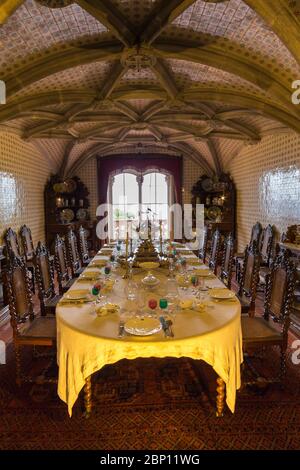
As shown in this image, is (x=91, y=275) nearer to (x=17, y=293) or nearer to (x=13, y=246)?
(x=17, y=293)

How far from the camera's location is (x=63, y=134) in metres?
8.66

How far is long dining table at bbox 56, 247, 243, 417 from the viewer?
245 centimetres

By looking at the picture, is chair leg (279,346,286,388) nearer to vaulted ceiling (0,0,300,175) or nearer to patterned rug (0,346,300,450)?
patterned rug (0,346,300,450)

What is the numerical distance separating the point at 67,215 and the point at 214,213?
17.0 feet

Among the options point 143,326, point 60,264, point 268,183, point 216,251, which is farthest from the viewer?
point 268,183

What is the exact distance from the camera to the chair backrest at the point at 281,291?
3.11 m

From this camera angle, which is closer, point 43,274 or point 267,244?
point 43,274

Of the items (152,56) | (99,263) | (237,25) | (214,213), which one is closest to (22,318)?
(99,263)

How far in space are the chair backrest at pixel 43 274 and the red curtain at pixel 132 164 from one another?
7660 millimetres

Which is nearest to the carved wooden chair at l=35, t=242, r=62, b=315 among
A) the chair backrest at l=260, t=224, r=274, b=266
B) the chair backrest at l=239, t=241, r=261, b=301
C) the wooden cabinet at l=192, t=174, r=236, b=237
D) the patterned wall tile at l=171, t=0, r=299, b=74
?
the chair backrest at l=239, t=241, r=261, b=301

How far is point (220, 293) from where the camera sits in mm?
3381

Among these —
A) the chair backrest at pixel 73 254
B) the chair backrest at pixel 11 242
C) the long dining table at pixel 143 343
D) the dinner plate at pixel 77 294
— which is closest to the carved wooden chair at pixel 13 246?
the chair backrest at pixel 11 242

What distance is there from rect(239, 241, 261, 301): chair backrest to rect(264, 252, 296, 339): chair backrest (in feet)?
1.16
